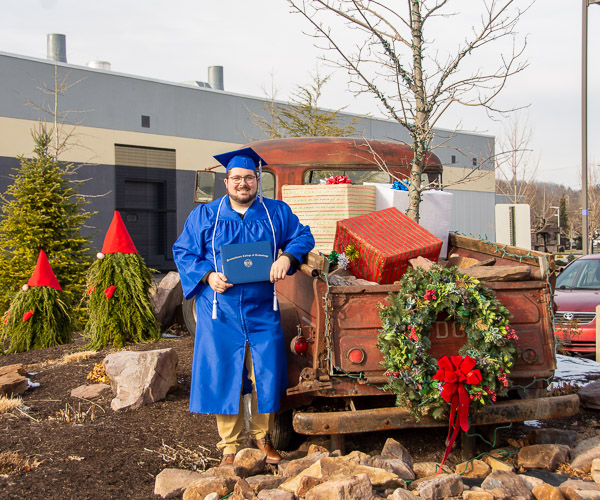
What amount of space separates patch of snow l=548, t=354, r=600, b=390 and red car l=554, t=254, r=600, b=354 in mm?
264

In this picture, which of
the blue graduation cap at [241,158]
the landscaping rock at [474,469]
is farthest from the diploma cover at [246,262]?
the landscaping rock at [474,469]

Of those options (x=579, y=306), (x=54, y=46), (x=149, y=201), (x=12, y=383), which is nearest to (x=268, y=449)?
(x=12, y=383)

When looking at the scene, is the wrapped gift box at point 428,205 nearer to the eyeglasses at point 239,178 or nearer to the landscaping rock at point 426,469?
the eyeglasses at point 239,178

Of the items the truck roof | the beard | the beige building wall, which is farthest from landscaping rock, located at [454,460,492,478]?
the beige building wall

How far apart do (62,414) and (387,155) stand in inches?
177

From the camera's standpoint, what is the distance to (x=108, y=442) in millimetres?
4371

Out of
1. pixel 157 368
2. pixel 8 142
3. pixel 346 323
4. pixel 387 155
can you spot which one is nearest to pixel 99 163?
pixel 8 142

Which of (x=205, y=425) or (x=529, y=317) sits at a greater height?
(x=529, y=317)

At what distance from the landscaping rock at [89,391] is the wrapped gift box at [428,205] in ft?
10.1

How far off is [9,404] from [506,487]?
4031 mm

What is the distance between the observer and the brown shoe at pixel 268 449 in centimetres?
406

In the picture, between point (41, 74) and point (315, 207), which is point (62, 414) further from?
point (41, 74)

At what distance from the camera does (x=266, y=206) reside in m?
4.32

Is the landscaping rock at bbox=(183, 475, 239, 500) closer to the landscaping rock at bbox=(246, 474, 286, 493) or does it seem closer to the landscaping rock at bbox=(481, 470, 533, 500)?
the landscaping rock at bbox=(246, 474, 286, 493)
